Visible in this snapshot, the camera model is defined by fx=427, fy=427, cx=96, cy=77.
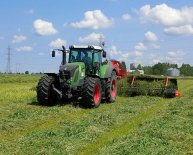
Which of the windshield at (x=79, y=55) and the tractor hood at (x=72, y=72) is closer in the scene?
the tractor hood at (x=72, y=72)

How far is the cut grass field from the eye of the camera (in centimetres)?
886

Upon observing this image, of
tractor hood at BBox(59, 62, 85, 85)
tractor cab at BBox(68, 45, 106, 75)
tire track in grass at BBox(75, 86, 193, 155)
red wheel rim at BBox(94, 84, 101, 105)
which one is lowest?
tire track in grass at BBox(75, 86, 193, 155)

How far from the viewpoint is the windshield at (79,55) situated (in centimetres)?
1762

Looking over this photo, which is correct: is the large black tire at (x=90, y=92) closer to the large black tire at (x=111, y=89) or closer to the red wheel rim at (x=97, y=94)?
the red wheel rim at (x=97, y=94)

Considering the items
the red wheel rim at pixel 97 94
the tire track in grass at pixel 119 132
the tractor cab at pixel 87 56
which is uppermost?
the tractor cab at pixel 87 56

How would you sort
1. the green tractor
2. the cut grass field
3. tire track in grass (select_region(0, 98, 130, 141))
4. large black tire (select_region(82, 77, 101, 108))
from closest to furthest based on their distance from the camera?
the cut grass field, tire track in grass (select_region(0, 98, 130, 141)), large black tire (select_region(82, 77, 101, 108)), the green tractor

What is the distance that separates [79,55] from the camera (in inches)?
A: 697

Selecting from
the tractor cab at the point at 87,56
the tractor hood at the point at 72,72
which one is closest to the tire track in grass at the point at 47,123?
the tractor hood at the point at 72,72

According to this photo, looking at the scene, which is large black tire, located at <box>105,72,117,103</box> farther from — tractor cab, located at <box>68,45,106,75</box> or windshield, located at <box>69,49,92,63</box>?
windshield, located at <box>69,49,92,63</box>

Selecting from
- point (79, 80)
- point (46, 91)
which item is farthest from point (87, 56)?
point (46, 91)

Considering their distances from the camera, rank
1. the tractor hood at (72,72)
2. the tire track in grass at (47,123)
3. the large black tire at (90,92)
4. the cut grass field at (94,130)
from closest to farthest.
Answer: the cut grass field at (94,130) → the tire track in grass at (47,123) → the large black tire at (90,92) → the tractor hood at (72,72)

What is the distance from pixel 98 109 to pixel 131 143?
22.2 feet

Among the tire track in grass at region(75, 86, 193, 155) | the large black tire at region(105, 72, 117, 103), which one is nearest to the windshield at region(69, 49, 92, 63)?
the large black tire at region(105, 72, 117, 103)

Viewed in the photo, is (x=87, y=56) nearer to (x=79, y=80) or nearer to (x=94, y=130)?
(x=79, y=80)
